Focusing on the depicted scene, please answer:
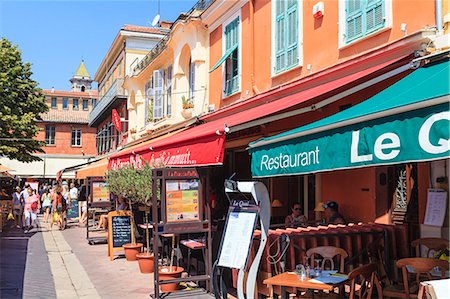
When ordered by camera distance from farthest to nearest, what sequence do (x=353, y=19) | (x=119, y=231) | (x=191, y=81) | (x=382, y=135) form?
(x=191, y=81), (x=119, y=231), (x=353, y=19), (x=382, y=135)

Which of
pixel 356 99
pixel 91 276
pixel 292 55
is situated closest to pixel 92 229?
pixel 91 276

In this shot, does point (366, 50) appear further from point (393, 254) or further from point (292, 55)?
point (393, 254)

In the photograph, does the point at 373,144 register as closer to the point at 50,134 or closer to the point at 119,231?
the point at 119,231

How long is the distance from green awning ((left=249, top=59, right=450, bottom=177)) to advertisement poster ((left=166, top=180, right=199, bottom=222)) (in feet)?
8.04

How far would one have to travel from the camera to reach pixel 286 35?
10.5 metres

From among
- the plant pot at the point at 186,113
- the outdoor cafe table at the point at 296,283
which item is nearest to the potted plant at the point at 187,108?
the plant pot at the point at 186,113

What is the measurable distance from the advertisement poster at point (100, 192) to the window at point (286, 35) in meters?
7.91

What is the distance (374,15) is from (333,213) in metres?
3.52

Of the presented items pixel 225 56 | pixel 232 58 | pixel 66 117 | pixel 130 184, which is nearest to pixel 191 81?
pixel 232 58

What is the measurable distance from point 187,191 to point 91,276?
343 centimetres

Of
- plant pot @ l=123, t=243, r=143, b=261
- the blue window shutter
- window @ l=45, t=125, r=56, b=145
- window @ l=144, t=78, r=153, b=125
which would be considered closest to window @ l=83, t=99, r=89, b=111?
window @ l=45, t=125, r=56, b=145

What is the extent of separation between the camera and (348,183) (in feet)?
29.4

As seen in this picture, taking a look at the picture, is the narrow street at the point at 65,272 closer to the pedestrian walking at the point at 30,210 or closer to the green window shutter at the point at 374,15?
the pedestrian walking at the point at 30,210

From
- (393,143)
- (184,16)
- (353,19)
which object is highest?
(184,16)
